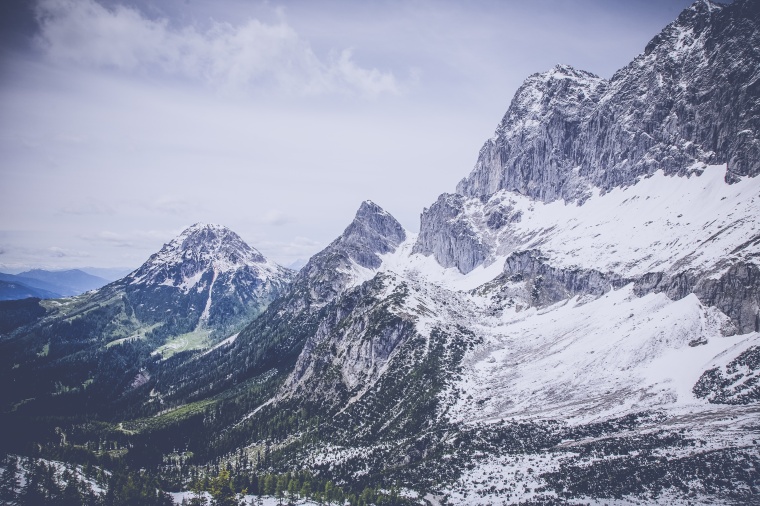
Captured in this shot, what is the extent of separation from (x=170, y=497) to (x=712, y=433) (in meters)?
166

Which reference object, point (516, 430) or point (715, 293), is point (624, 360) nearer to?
point (715, 293)

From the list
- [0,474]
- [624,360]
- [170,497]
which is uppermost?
[624,360]

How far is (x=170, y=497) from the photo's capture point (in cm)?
15700

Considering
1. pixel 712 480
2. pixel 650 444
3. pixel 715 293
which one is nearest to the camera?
pixel 712 480

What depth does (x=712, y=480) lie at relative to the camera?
121 metres

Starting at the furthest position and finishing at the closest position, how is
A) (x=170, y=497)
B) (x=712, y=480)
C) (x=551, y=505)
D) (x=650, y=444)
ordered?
(x=170, y=497), (x=650, y=444), (x=551, y=505), (x=712, y=480)

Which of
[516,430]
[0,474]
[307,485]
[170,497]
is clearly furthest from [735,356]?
[0,474]

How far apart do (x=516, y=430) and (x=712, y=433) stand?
59.7m

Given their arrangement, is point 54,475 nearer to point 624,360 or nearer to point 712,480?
point 712,480

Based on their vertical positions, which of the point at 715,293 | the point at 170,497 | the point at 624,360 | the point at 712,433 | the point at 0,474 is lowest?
the point at 170,497

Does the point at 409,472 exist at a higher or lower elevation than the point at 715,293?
lower

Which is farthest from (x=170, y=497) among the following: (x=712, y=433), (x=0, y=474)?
(x=712, y=433)

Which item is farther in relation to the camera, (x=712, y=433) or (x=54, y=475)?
(x=54, y=475)

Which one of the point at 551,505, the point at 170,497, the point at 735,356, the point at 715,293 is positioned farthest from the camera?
the point at 715,293
